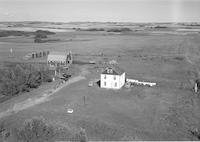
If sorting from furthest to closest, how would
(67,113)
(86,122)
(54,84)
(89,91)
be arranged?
(54,84)
(89,91)
(67,113)
(86,122)

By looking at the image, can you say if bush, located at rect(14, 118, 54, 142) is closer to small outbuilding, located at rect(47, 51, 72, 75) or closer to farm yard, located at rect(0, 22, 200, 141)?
farm yard, located at rect(0, 22, 200, 141)

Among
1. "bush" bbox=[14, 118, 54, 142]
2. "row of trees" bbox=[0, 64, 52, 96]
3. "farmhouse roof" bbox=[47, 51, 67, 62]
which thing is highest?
"farmhouse roof" bbox=[47, 51, 67, 62]

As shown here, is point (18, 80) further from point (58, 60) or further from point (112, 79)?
point (58, 60)

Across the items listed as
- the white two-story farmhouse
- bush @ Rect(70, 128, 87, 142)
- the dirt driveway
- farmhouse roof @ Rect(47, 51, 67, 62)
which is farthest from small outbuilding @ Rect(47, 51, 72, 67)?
bush @ Rect(70, 128, 87, 142)

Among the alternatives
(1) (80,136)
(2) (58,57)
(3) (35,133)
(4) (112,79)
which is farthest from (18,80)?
(1) (80,136)

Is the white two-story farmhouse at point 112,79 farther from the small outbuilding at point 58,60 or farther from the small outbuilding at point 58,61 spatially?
the small outbuilding at point 58,60

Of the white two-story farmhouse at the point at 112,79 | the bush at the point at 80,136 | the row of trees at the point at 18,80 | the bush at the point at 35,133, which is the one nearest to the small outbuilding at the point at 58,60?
the row of trees at the point at 18,80

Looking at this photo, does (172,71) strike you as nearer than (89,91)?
No

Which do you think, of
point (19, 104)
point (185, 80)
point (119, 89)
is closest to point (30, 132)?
point (19, 104)

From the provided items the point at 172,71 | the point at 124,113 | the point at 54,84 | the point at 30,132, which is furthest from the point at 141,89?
the point at 30,132

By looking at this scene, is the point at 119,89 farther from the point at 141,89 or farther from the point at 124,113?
the point at 124,113

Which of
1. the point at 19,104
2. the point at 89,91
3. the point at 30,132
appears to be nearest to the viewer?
the point at 30,132
